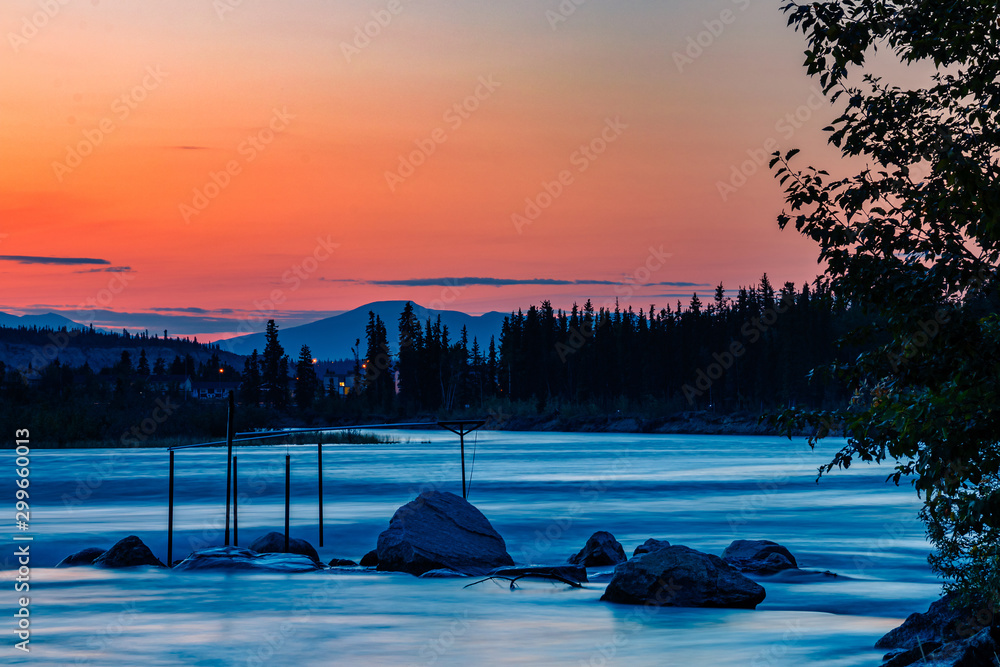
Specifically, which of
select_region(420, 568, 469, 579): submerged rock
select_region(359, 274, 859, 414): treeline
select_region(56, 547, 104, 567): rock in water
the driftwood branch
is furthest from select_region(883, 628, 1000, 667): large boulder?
select_region(359, 274, 859, 414): treeline

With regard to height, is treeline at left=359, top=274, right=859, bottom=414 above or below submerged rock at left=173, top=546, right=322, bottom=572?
above

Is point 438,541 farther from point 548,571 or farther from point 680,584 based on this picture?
point 680,584

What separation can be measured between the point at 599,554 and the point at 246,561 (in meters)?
7.70

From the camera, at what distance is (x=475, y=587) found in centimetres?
2153

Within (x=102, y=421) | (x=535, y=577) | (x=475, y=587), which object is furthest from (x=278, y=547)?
(x=102, y=421)

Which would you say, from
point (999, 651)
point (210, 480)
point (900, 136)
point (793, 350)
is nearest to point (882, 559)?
point (999, 651)

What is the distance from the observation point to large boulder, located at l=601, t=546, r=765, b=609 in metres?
18.8

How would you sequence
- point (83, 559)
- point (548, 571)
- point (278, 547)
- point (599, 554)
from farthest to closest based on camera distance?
point (278, 547) < point (83, 559) < point (599, 554) < point (548, 571)

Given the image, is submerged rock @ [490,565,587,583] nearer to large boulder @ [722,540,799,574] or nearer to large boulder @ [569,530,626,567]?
large boulder @ [569,530,626,567]

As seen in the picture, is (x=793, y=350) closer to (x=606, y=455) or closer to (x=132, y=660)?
(x=606, y=455)

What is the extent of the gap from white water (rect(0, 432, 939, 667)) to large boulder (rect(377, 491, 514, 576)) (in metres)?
0.65

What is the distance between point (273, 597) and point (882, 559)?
15.4 metres

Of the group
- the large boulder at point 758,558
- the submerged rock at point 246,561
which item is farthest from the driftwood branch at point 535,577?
the submerged rock at point 246,561

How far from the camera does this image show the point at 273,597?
67.9 ft
